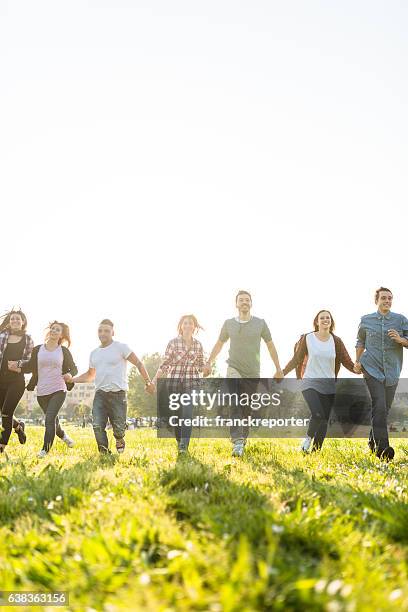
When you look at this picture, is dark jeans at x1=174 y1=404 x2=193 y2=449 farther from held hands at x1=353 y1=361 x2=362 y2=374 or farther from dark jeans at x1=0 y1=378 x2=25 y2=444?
dark jeans at x1=0 y1=378 x2=25 y2=444

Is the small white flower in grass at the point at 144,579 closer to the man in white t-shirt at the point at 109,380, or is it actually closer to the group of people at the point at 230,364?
the group of people at the point at 230,364

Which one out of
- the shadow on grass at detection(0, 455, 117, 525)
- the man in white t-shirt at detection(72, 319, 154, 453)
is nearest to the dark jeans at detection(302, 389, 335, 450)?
the man in white t-shirt at detection(72, 319, 154, 453)

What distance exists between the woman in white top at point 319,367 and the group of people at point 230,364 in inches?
0.7

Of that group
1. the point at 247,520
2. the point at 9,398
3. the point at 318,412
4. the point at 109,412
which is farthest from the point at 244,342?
the point at 247,520

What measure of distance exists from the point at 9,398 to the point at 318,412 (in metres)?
6.03

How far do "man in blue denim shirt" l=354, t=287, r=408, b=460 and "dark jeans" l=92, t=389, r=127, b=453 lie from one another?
446 centimetres

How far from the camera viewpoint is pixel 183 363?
32.5 feet

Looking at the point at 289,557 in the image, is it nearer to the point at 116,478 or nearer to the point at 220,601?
the point at 220,601

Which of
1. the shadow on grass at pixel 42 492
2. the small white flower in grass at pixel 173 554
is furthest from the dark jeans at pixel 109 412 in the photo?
the small white flower in grass at pixel 173 554

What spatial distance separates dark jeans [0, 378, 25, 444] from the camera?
10523 mm

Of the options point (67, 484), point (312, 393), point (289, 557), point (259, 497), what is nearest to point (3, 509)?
point (67, 484)

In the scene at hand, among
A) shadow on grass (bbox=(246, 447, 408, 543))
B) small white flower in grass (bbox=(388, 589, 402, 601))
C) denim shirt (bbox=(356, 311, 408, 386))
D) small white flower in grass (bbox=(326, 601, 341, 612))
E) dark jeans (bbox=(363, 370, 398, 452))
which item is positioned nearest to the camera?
small white flower in grass (bbox=(326, 601, 341, 612))

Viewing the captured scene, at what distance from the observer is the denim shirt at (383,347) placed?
9.32m

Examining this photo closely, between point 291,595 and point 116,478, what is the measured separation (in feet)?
9.98
